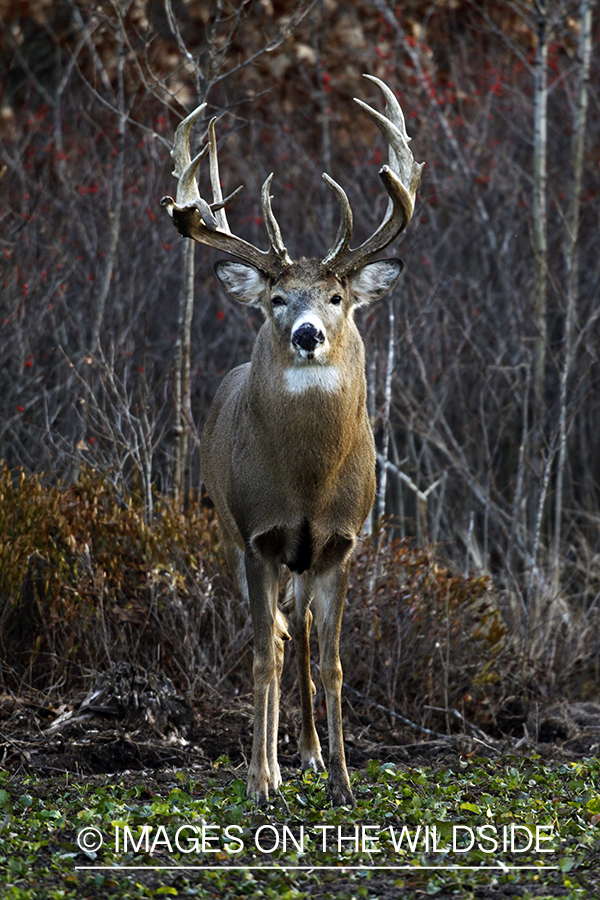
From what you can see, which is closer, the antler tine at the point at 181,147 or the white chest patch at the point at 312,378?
the white chest patch at the point at 312,378

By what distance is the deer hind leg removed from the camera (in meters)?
5.72

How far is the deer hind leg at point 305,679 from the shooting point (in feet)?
18.8

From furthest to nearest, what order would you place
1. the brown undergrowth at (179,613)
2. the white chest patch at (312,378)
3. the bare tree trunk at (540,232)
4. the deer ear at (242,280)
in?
1. the bare tree trunk at (540,232)
2. the brown undergrowth at (179,613)
3. the deer ear at (242,280)
4. the white chest patch at (312,378)

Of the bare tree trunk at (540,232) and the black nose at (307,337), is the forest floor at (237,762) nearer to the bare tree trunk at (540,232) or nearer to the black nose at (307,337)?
the black nose at (307,337)

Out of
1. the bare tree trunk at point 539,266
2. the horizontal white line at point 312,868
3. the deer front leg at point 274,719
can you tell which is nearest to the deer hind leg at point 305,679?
the deer front leg at point 274,719

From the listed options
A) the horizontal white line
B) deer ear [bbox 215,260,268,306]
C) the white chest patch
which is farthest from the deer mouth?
the horizontal white line

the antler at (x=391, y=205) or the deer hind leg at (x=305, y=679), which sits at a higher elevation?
the antler at (x=391, y=205)

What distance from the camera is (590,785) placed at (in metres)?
5.45

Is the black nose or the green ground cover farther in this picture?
the black nose

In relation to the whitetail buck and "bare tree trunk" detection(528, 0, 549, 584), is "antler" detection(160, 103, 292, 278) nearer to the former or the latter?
the whitetail buck

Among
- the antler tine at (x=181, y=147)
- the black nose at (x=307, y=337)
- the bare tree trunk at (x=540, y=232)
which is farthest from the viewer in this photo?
the bare tree trunk at (x=540, y=232)

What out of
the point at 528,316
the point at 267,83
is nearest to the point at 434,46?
the point at 267,83

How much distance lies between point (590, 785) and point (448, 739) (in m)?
1.20

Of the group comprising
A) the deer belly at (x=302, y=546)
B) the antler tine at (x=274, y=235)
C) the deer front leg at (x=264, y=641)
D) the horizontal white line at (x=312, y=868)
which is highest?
the antler tine at (x=274, y=235)
